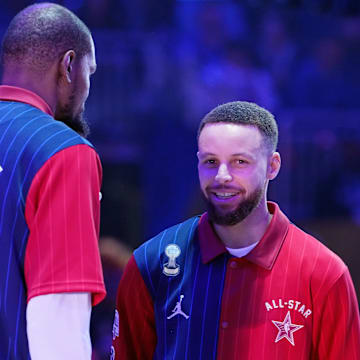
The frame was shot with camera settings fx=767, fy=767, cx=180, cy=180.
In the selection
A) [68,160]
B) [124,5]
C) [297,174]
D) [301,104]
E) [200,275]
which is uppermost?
[124,5]

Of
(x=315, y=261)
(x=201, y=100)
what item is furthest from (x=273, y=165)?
(x=201, y=100)

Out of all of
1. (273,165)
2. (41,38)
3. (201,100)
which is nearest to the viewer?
(41,38)

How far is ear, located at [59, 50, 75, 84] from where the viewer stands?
2.23 m

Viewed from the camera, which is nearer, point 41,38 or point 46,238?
point 46,238

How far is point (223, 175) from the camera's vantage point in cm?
250

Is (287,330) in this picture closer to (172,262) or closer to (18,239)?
(172,262)

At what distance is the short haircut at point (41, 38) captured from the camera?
2211mm

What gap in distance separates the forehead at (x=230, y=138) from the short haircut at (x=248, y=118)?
0.07 ft

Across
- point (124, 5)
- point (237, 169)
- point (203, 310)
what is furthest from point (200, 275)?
point (124, 5)

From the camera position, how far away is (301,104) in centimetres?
679

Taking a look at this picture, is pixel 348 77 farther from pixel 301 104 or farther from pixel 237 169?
pixel 237 169

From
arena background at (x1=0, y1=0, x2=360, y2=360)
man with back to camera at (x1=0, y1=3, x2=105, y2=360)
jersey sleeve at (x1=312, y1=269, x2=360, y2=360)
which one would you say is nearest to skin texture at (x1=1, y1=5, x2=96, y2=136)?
man with back to camera at (x1=0, y1=3, x2=105, y2=360)

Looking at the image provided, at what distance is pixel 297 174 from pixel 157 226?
4.44 feet

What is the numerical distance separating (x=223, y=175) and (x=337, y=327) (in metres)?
0.61
